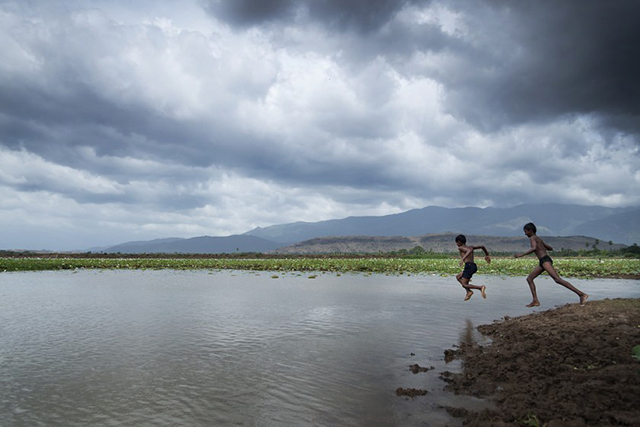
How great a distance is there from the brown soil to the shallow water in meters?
0.53

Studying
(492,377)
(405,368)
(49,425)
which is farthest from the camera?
(405,368)

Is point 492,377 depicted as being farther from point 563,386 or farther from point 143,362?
point 143,362

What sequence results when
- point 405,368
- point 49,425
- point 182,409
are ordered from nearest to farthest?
point 49,425, point 182,409, point 405,368

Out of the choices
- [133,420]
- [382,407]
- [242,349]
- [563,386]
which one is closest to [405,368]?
[382,407]

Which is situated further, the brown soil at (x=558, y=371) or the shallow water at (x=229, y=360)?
the shallow water at (x=229, y=360)

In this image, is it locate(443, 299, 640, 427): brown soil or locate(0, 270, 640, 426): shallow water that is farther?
locate(0, 270, 640, 426): shallow water

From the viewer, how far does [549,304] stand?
16938 mm

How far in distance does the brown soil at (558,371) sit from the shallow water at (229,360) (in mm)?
535

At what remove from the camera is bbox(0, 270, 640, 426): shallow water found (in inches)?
233

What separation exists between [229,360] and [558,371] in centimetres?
623

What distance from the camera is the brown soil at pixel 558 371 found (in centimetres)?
521

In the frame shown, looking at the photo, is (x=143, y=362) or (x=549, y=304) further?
(x=549, y=304)

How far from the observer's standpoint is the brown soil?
5211mm

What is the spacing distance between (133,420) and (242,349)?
4.11m
